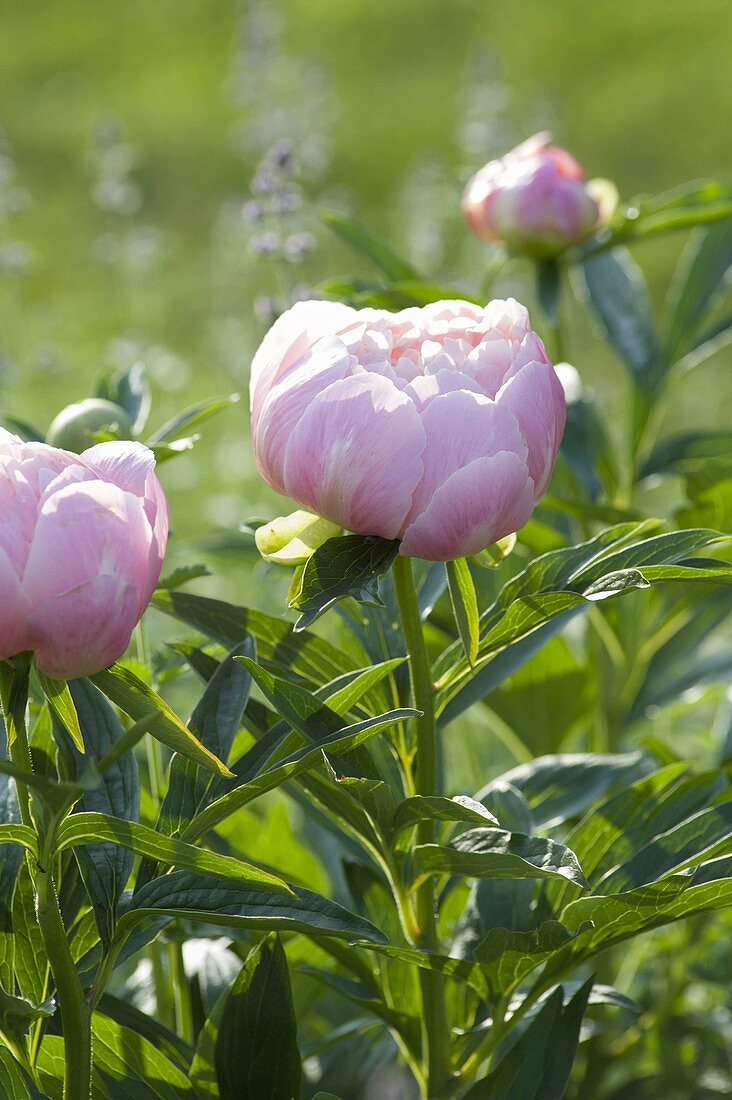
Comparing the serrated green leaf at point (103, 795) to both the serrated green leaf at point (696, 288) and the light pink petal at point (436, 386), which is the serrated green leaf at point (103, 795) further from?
the serrated green leaf at point (696, 288)

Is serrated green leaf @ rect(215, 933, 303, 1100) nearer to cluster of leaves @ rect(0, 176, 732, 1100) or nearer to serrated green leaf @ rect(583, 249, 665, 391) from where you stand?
cluster of leaves @ rect(0, 176, 732, 1100)

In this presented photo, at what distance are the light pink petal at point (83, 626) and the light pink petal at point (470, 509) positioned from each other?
0.39ft

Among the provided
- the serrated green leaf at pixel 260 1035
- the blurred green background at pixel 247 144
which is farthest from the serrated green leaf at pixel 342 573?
the blurred green background at pixel 247 144

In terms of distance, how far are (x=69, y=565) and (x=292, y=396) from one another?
0.12m

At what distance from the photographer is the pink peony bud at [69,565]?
45 centimetres

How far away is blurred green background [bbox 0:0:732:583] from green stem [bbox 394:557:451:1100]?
1.06 meters

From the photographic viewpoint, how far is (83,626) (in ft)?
1.48

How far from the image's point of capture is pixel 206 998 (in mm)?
775

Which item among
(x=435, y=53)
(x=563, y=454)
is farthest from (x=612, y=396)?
(x=435, y=53)

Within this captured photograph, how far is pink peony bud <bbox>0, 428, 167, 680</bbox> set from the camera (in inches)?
17.6

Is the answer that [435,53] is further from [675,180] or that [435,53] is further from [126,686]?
[126,686]

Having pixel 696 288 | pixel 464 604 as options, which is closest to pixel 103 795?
pixel 464 604

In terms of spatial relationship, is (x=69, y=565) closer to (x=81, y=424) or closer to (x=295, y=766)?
(x=295, y=766)

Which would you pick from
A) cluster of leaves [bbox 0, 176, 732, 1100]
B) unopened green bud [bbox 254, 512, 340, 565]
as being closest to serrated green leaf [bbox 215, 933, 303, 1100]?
cluster of leaves [bbox 0, 176, 732, 1100]
